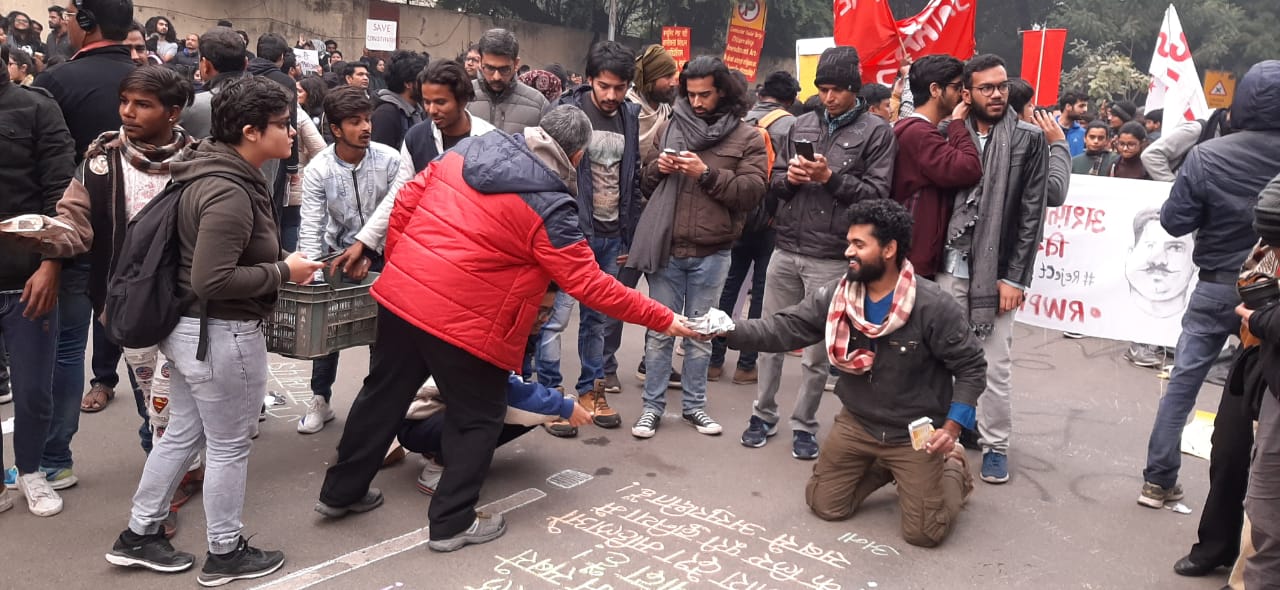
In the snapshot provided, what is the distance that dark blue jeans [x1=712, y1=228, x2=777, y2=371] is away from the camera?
7.03m

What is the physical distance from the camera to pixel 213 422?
3607 mm

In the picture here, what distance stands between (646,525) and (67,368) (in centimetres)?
260

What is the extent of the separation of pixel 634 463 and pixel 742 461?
0.58 metres

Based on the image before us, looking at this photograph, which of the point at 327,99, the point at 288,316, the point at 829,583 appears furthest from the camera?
the point at 327,99

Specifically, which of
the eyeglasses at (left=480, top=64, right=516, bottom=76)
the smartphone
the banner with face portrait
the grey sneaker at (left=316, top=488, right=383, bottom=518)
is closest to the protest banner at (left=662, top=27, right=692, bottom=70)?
the banner with face portrait

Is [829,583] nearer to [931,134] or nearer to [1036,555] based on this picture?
[1036,555]

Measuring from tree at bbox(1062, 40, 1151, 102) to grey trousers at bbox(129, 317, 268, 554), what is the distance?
28268 millimetres

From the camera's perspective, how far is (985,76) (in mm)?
5137

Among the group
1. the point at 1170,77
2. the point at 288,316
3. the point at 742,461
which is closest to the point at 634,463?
the point at 742,461

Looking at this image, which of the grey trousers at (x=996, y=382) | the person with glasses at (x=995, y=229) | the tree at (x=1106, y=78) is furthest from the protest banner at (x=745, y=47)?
the tree at (x=1106, y=78)

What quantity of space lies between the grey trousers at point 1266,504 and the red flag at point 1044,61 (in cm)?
754

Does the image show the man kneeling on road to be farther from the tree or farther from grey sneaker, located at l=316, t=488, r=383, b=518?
the tree

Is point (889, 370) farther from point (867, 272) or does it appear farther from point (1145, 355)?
point (1145, 355)

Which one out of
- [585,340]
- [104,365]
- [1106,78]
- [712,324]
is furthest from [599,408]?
[1106,78]
